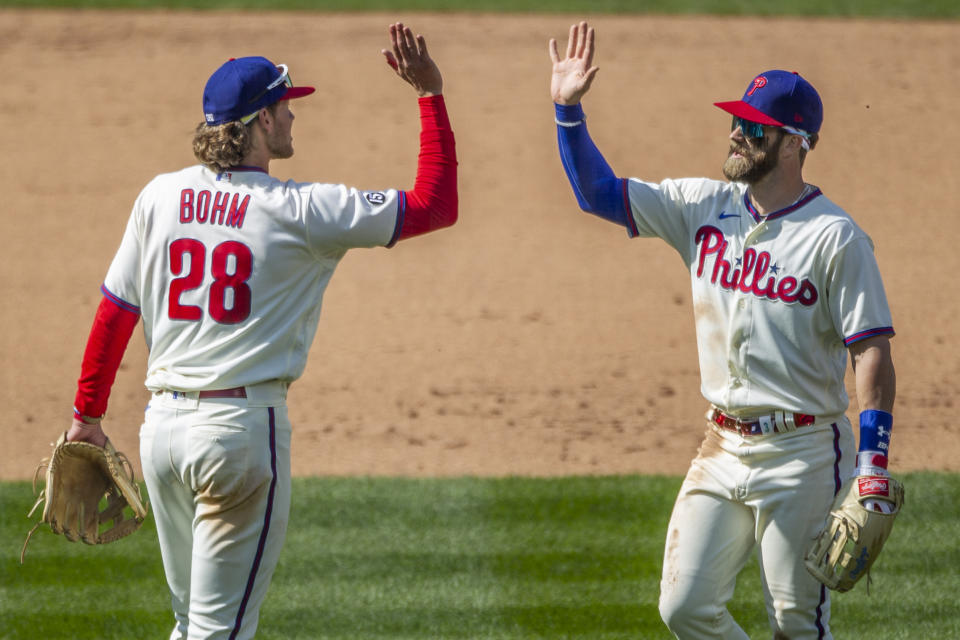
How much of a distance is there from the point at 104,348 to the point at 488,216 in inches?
275

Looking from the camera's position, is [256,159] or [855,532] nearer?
[855,532]

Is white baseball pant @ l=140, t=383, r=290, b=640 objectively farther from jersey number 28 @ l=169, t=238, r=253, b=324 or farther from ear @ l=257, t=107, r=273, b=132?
ear @ l=257, t=107, r=273, b=132

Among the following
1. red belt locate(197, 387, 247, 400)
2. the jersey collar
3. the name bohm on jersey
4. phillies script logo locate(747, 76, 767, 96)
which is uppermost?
phillies script logo locate(747, 76, 767, 96)

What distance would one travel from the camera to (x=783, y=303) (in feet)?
11.0

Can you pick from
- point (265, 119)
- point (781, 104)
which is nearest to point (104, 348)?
point (265, 119)

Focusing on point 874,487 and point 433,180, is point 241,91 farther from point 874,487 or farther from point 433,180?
point 874,487

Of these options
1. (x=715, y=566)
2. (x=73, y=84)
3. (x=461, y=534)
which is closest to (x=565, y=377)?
(x=461, y=534)

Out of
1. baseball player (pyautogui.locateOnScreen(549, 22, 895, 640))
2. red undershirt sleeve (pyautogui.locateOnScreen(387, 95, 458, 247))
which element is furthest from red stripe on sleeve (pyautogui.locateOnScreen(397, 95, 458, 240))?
baseball player (pyautogui.locateOnScreen(549, 22, 895, 640))

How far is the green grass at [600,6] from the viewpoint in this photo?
1334 cm

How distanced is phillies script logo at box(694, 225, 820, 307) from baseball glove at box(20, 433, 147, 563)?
1.86 metres

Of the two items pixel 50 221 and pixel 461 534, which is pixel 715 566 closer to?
pixel 461 534

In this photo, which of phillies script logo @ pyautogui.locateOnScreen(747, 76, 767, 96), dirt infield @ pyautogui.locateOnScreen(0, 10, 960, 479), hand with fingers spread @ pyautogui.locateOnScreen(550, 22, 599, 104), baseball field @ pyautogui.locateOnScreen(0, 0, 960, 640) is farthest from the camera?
dirt infield @ pyautogui.locateOnScreen(0, 10, 960, 479)

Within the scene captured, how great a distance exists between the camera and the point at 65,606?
16.4 feet

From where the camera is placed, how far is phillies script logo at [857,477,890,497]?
317 centimetres
